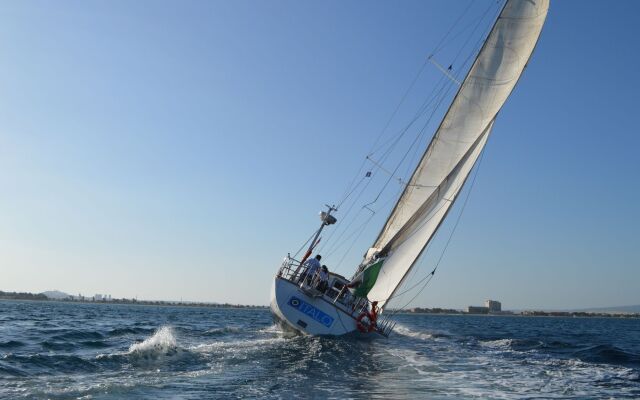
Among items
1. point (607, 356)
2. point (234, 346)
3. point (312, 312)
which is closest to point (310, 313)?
point (312, 312)

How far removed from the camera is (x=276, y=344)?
2011 centimetres

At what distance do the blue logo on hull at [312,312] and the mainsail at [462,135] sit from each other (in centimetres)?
327

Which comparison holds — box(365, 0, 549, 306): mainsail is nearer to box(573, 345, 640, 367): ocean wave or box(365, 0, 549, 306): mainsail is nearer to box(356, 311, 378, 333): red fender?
box(356, 311, 378, 333): red fender

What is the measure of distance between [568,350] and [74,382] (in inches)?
781

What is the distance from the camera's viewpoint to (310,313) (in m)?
20.8

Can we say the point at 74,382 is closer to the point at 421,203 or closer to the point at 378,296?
the point at 378,296

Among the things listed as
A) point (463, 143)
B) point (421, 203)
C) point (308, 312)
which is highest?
point (463, 143)

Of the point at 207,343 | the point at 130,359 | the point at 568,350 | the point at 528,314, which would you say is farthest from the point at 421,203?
the point at 528,314

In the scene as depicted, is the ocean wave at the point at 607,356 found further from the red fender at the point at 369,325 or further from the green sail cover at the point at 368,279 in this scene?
the green sail cover at the point at 368,279

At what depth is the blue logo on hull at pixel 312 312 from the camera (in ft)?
68.3

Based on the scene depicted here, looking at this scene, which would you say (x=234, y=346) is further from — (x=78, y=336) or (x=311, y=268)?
(x=78, y=336)

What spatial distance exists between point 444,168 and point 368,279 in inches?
238

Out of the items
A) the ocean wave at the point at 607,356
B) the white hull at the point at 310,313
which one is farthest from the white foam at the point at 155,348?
the ocean wave at the point at 607,356

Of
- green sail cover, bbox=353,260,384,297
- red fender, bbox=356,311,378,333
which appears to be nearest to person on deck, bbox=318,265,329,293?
green sail cover, bbox=353,260,384,297
